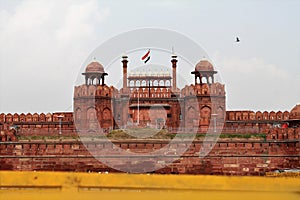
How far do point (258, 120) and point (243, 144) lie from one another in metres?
5.23

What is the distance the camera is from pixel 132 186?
10.7 feet

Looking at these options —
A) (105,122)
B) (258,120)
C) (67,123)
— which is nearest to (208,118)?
(258,120)

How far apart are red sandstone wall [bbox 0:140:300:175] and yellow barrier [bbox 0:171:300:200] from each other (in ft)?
62.3

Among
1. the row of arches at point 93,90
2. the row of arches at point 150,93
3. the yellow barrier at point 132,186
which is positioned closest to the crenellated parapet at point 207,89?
the row of arches at point 150,93

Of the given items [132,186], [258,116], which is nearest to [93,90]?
[258,116]

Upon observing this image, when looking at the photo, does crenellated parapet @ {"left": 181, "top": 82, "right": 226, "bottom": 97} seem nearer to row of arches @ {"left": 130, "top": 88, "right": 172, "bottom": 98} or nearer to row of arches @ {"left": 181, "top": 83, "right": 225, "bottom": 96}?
row of arches @ {"left": 181, "top": 83, "right": 225, "bottom": 96}

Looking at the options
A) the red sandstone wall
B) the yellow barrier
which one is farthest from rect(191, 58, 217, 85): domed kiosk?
the yellow barrier

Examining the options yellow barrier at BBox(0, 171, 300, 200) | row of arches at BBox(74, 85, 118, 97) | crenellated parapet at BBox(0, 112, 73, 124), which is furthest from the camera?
crenellated parapet at BBox(0, 112, 73, 124)

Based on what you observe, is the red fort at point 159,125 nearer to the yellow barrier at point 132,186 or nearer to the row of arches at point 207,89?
the row of arches at point 207,89

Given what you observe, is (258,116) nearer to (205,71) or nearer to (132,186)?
(205,71)

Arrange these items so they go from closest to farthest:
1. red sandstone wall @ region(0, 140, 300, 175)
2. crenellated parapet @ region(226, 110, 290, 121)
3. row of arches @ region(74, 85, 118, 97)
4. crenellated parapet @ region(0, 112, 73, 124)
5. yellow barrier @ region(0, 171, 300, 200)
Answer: yellow barrier @ region(0, 171, 300, 200), red sandstone wall @ region(0, 140, 300, 175), row of arches @ region(74, 85, 118, 97), crenellated parapet @ region(226, 110, 290, 121), crenellated parapet @ region(0, 112, 73, 124)

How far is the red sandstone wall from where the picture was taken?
2223 cm

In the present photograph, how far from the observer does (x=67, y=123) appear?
27641mm

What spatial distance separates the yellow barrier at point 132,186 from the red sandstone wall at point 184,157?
748 inches
